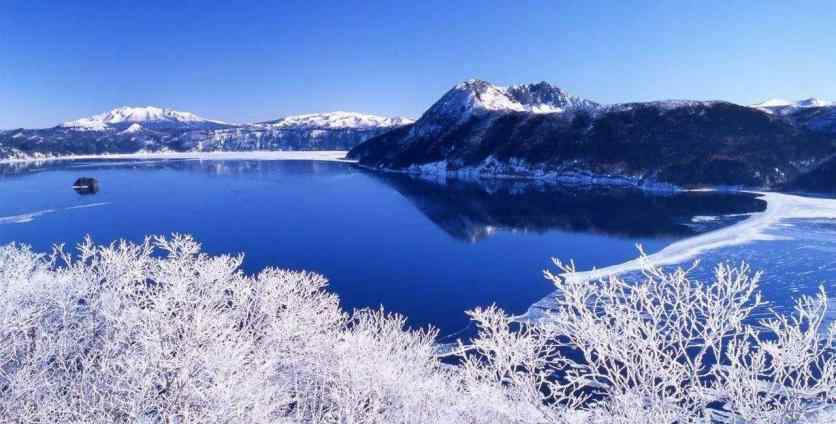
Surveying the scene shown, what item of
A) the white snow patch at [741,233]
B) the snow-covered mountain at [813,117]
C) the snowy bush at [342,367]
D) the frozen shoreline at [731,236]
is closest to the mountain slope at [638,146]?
the snow-covered mountain at [813,117]

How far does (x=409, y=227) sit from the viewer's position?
250 ft

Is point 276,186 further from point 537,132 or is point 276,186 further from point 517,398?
point 517,398

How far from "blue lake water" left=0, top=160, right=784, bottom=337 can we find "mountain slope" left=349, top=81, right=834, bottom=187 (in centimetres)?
1741

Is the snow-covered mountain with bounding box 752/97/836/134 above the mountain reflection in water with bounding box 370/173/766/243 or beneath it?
above

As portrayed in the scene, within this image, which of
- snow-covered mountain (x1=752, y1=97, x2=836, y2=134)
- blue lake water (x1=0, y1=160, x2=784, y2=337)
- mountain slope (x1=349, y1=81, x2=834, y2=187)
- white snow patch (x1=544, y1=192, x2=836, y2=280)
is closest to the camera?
blue lake water (x1=0, y1=160, x2=784, y2=337)

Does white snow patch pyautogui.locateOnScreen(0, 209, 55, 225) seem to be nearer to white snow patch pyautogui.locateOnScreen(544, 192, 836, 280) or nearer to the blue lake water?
the blue lake water

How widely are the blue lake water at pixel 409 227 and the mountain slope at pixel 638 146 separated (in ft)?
57.1

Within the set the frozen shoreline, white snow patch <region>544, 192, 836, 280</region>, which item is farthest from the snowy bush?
white snow patch <region>544, 192, 836, 280</region>

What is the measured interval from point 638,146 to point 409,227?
3588 inches

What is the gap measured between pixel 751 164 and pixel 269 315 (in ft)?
408

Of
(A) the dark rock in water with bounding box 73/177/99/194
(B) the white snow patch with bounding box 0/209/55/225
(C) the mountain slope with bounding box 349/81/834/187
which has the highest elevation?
(C) the mountain slope with bounding box 349/81/834/187

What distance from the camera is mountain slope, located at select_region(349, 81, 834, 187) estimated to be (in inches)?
4651

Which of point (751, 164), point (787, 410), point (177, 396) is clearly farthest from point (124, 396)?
point (751, 164)

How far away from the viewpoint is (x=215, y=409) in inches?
723
